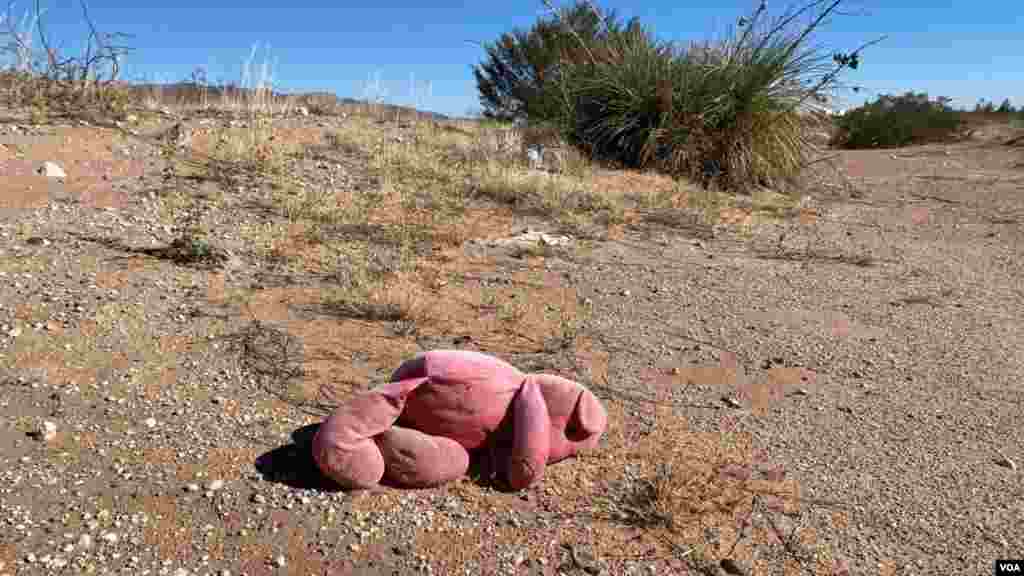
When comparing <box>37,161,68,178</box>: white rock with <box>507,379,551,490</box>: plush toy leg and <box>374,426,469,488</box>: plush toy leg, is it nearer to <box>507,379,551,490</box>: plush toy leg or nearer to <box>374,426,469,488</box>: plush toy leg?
<box>374,426,469,488</box>: plush toy leg

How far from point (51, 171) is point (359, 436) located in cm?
403

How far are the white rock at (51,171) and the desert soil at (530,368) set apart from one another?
0.29 ft

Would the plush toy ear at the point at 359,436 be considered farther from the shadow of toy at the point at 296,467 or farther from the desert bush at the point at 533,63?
the desert bush at the point at 533,63

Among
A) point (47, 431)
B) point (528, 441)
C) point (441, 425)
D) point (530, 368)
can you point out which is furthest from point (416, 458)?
point (47, 431)

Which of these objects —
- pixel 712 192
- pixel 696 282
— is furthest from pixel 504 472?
pixel 712 192

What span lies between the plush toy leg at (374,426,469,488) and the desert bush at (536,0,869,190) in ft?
19.0

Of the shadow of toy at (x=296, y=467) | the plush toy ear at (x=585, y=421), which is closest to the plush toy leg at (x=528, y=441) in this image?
the plush toy ear at (x=585, y=421)

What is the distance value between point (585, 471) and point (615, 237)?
3079 millimetres

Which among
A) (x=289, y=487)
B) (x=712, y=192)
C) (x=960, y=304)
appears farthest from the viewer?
(x=712, y=192)

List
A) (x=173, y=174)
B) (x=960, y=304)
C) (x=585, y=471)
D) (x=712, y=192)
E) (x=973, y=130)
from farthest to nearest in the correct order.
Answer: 1. (x=973, y=130)
2. (x=712, y=192)
3. (x=173, y=174)
4. (x=960, y=304)
5. (x=585, y=471)

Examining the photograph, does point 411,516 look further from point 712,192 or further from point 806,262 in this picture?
point 712,192

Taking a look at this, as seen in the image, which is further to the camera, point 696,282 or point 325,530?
point 696,282

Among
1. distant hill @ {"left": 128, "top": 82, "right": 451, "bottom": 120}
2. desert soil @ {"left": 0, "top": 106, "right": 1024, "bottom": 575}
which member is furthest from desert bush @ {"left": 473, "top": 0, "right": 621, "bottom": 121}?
desert soil @ {"left": 0, "top": 106, "right": 1024, "bottom": 575}

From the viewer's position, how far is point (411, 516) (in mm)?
2244
